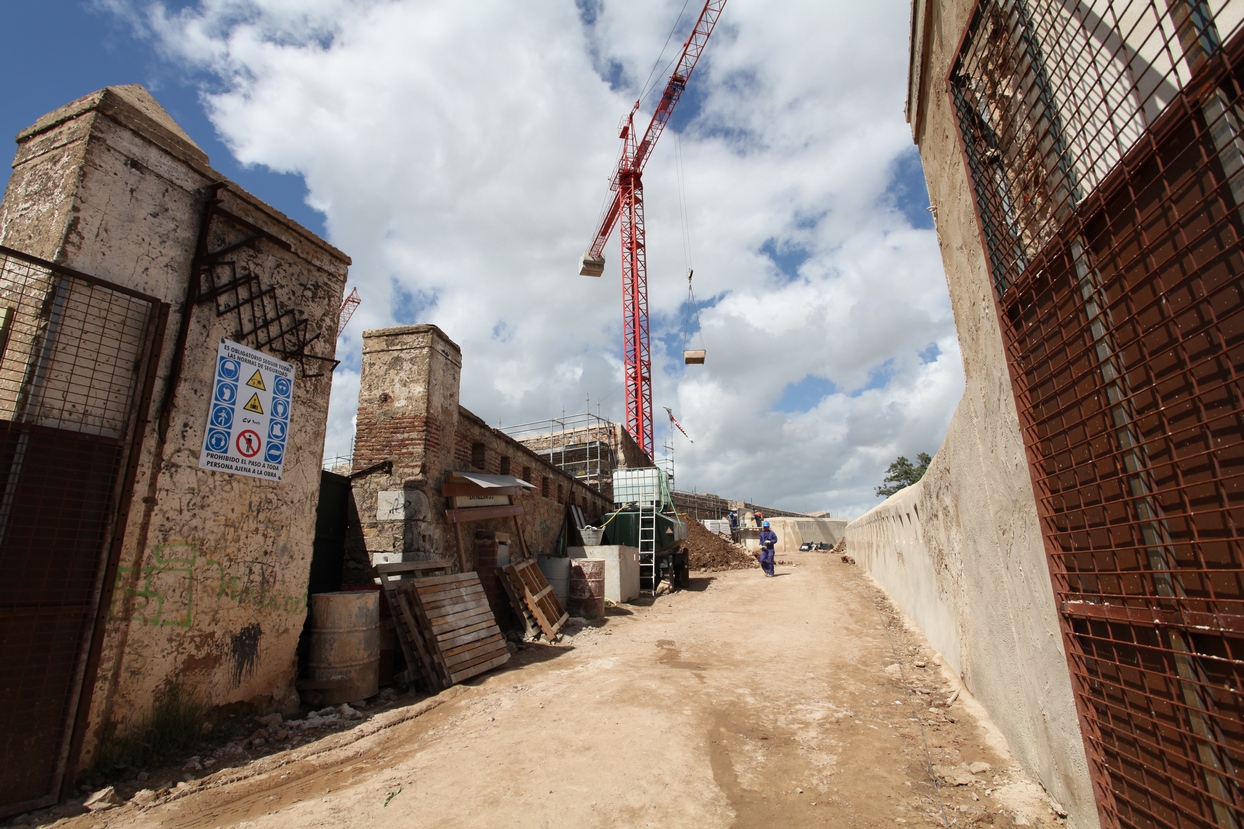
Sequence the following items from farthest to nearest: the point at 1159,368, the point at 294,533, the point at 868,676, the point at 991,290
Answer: the point at 868,676 < the point at 294,533 < the point at 991,290 < the point at 1159,368

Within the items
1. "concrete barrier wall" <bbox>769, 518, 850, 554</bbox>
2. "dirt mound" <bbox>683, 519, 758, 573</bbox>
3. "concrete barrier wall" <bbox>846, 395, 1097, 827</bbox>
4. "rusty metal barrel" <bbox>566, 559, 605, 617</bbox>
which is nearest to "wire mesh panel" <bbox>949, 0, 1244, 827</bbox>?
"concrete barrier wall" <bbox>846, 395, 1097, 827</bbox>

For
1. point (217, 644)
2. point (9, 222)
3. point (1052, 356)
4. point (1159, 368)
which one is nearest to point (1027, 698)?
point (1052, 356)

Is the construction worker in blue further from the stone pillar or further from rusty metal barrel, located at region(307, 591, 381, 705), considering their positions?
rusty metal barrel, located at region(307, 591, 381, 705)

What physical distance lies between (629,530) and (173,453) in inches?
448

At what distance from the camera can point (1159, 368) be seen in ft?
6.56

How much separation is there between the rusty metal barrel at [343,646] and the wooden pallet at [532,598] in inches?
120

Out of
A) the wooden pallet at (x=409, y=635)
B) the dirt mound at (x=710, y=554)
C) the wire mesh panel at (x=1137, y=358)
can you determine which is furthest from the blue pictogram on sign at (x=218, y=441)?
the dirt mound at (x=710, y=554)

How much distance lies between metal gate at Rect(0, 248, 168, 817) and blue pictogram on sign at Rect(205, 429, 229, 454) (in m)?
0.59

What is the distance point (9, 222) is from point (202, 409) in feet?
6.03

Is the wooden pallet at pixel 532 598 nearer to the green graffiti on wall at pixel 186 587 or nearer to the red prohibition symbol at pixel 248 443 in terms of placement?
the green graffiti on wall at pixel 186 587

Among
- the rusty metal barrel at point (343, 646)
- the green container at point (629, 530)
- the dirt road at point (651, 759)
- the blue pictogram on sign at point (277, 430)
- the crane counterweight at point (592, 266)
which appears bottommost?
the dirt road at point (651, 759)

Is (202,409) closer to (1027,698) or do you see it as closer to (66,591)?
(66,591)

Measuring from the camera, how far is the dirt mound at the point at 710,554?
20703mm

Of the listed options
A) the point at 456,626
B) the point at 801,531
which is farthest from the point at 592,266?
the point at 456,626
